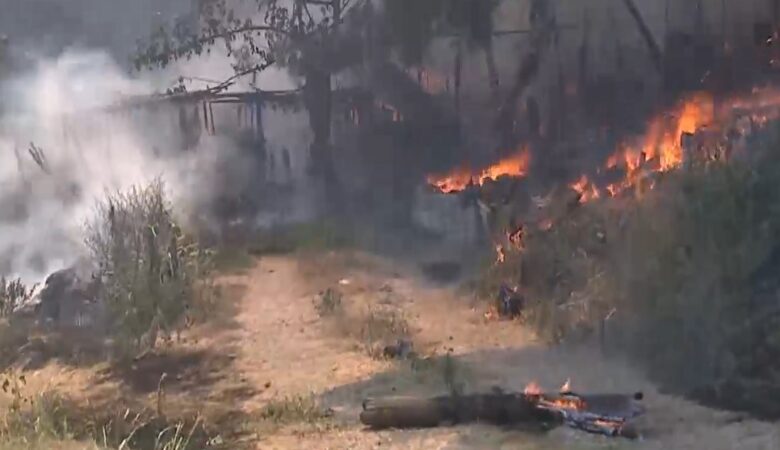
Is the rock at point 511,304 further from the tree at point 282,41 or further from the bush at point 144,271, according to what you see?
the tree at point 282,41

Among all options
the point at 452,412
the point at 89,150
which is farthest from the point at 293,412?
the point at 89,150

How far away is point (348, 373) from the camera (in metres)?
9.48

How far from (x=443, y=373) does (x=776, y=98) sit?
5.76 meters

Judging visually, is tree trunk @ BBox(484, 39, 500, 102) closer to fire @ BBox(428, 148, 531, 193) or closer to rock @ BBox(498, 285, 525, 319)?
fire @ BBox(428, 148, 531, 193)

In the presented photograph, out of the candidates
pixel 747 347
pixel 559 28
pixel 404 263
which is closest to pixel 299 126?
pixel 404 263

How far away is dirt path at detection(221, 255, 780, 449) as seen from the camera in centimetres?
758

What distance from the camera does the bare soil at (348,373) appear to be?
765cm

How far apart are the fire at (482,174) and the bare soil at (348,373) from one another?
2.14 meters

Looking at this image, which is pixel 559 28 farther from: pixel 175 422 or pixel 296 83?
pixel 175 422

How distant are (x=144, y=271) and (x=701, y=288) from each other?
552 centimetres

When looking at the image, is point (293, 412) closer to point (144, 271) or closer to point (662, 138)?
point (144, 271)

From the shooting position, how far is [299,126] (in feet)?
48.9

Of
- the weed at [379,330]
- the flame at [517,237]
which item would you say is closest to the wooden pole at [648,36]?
the flame at [517,237]

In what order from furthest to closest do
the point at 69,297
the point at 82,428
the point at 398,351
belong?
1. the point at 69,297
2. the point at 398,351
3. the point at 82,428
